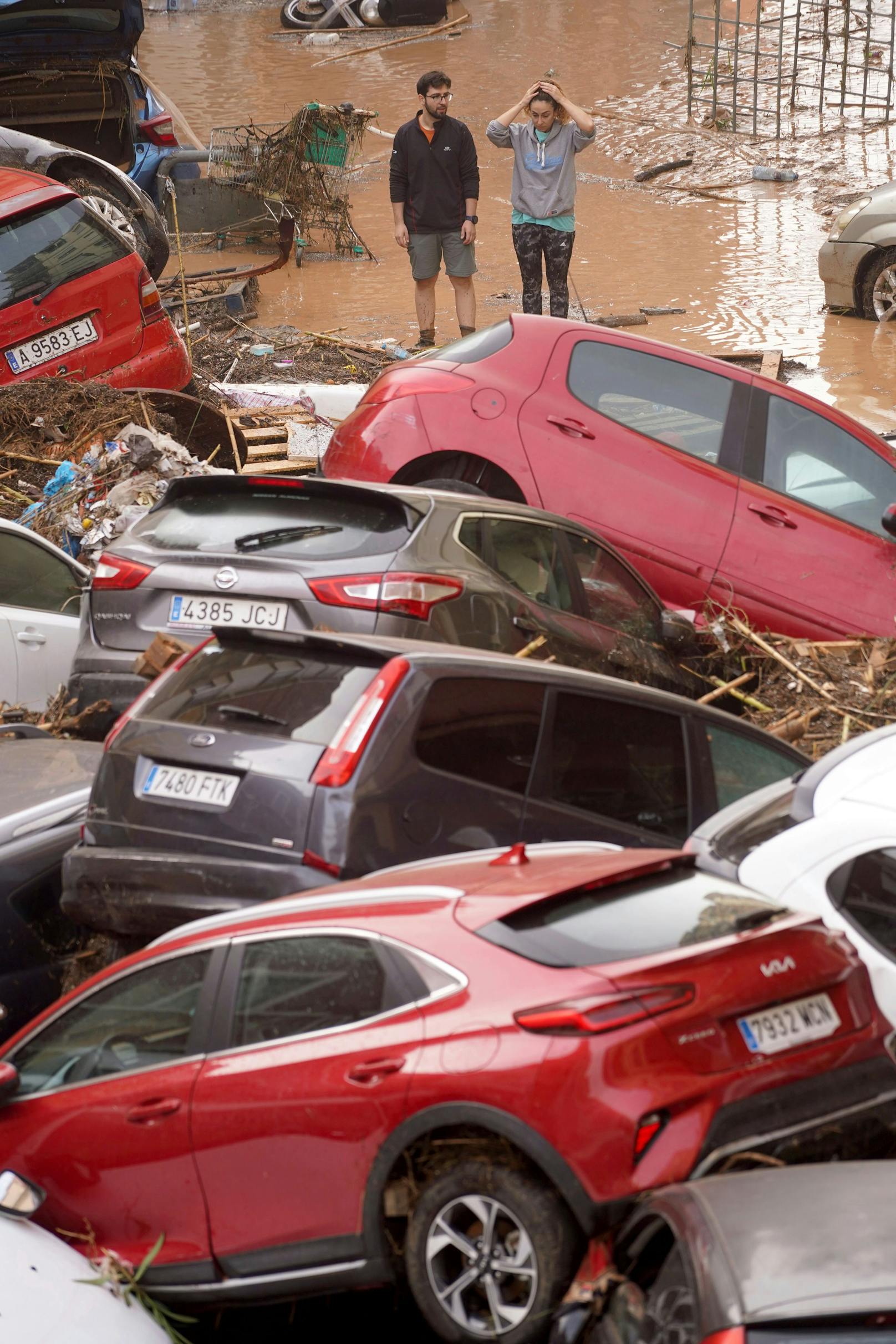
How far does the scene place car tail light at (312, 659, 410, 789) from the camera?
4184mm

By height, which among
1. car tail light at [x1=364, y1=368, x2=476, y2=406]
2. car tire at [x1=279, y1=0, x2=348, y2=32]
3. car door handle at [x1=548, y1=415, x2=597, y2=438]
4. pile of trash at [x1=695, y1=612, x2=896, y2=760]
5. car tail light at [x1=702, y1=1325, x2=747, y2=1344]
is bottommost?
pile of trash at [x1=695, y1=612, x2=896, y2=760]

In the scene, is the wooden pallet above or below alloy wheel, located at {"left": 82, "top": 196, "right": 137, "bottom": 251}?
below

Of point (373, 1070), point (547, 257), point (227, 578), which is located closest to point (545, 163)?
point (547, 257)

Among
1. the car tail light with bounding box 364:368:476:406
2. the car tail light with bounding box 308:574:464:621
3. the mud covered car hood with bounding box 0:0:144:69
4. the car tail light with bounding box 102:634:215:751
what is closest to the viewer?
the car tail light with bounding box 102:634:215:751

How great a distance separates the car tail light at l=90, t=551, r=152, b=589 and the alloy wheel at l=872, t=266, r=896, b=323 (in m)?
10.3

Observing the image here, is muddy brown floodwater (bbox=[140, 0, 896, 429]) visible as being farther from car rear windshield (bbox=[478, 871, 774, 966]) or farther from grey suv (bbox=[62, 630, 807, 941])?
car rear windshield (bbox=[478, 871, 774, 966])

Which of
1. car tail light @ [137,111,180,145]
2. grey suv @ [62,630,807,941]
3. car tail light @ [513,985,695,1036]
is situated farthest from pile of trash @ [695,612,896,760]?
car tail light @ [137,111,180,145]

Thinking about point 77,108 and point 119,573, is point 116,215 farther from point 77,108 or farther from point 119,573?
point 119,573

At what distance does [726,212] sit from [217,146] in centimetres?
645

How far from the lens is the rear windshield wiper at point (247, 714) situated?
4441 millimetres

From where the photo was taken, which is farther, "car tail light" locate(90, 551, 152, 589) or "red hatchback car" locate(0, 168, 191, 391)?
"red hatchback car" locate(0, 168, 191, 391)

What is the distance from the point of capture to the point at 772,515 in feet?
24.3

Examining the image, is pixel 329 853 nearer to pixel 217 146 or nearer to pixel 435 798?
pixel 435 798

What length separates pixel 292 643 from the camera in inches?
181
